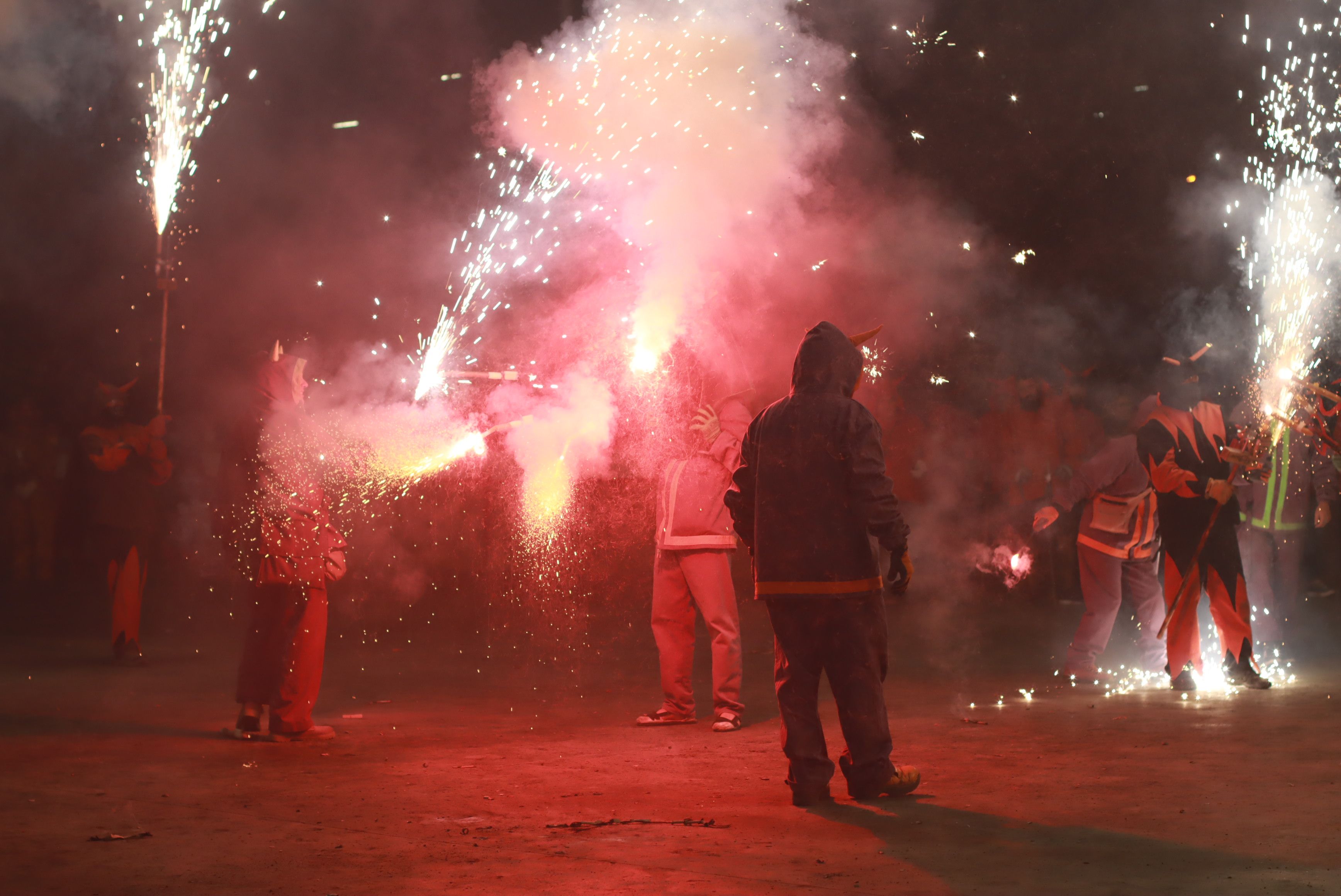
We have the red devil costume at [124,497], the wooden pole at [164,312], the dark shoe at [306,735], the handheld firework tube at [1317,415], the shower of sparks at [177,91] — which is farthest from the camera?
the wooden pole at [164,312]

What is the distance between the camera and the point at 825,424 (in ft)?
16.7

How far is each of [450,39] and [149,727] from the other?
7.46 m

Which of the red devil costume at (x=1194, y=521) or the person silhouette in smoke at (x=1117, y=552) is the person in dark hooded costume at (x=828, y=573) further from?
the person silhouette in smoke at (x=1117, y=552)

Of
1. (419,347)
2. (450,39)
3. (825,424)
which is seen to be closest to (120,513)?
(419,347)

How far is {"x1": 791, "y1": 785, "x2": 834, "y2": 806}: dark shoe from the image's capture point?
15.8ft

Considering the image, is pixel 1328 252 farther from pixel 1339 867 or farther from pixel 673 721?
pixel 1339 867

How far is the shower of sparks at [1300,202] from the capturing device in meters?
10.2

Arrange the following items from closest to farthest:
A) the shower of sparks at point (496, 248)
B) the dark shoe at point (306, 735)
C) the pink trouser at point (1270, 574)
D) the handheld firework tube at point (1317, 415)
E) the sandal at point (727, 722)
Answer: the dark shoe at point (306, 735) → the sandal at point (727, 722) → the handheld firework tube at point (1317, 415) → the pink trouser at point (1270, 574) → the shower of sparks at point (496, 248)

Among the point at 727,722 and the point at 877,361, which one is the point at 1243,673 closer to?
the point at 727,722

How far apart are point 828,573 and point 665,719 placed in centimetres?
223

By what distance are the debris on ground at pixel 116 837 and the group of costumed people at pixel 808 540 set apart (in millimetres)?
2045

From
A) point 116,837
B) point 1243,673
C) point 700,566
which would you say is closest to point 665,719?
A: point 700,566

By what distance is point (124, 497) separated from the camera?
9891 mm

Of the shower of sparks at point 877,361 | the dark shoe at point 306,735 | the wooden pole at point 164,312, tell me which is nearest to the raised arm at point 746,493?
the dark shoe at point 306,735
